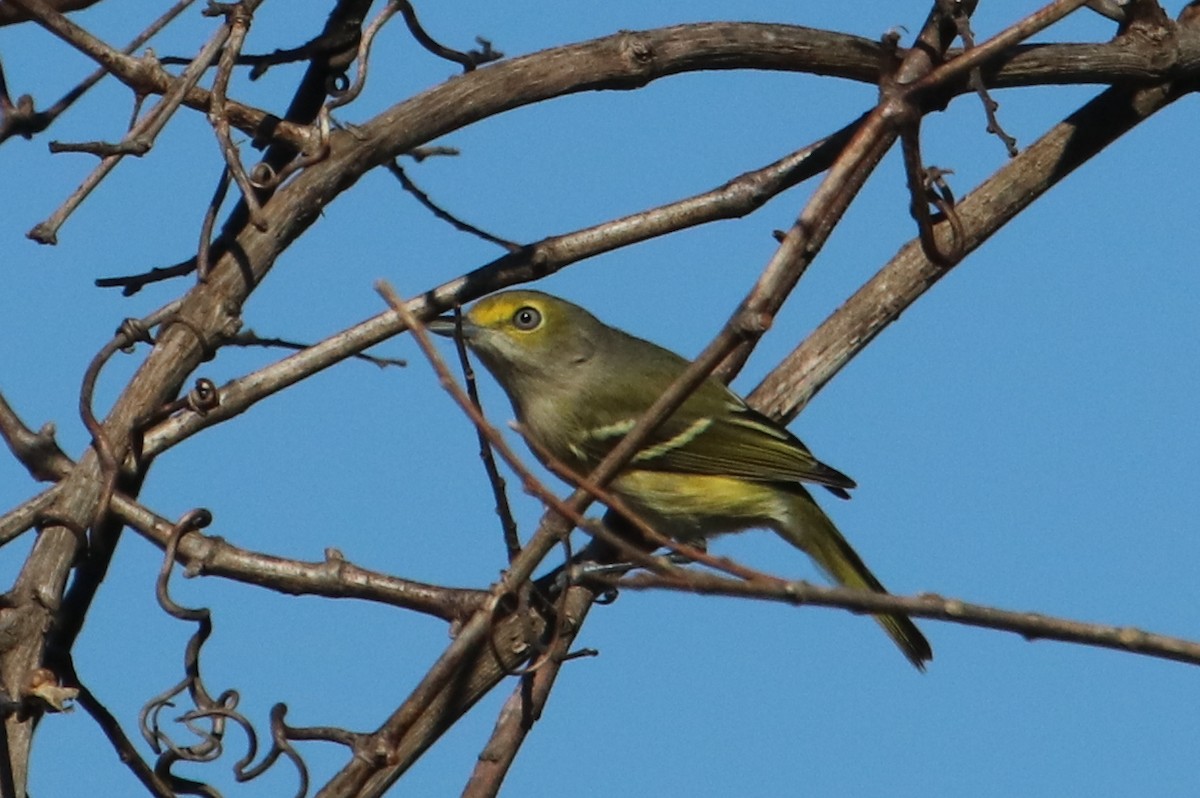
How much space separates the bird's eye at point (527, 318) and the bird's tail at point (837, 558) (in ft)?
3.27

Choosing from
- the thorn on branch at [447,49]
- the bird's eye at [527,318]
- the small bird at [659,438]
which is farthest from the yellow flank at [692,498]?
the thorn on branch at [447,49]

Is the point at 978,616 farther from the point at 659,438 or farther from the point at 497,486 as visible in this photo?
the point at 659,438

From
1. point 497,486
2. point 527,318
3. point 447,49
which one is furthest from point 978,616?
point 527,318

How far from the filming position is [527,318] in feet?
17.5

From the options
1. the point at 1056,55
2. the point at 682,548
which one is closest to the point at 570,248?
the point at 1056,55

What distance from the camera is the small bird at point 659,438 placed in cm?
505

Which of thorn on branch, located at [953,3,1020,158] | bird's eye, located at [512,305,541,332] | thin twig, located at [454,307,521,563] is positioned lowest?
thin twig, located at [454,307,521,563]

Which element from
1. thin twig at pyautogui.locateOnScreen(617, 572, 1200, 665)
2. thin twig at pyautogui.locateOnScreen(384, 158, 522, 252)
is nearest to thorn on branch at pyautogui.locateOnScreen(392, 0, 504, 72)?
thin twig at pyautogui.locateOnScreen(384, 158, 522, 252)

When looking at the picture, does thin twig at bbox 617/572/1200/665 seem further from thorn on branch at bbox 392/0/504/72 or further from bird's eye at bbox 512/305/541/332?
bird's eye at bbox 512/305/541/332

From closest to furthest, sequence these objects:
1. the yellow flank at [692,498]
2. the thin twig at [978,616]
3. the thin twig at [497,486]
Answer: the thin twig at [978,616]
the thin twig at [497,486]
the yellow flank at [692,498]

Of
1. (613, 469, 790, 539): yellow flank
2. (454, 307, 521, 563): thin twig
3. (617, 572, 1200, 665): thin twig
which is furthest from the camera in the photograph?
(613, 469, 790, 539): yellow flank

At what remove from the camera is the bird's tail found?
4.96m

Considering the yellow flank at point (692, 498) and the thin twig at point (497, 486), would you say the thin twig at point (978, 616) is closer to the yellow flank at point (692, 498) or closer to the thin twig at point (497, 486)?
the thin twig at point (497, 486)

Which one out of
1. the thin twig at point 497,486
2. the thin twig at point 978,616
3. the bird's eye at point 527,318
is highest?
the bird's eye at point 527,318
